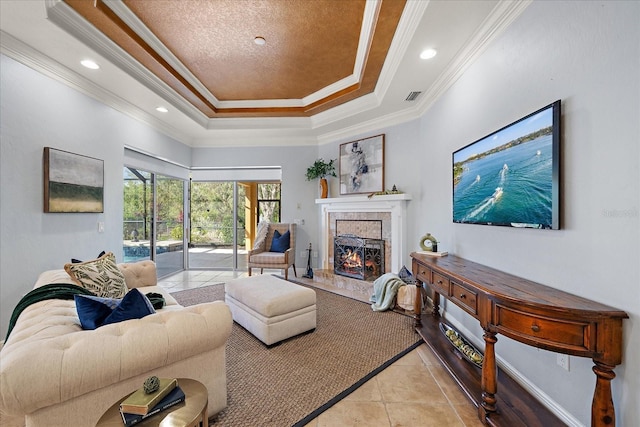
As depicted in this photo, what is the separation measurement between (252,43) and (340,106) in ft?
5.53

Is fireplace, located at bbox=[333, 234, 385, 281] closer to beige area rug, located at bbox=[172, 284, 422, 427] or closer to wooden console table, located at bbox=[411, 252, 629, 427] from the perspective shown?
beige area rug, located at bbox=[172, 284, 422, 427]

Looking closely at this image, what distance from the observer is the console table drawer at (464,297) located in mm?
1659

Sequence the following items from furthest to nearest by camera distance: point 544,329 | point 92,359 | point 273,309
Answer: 1. point 273,309
2. point 544,329
3. point 92,359

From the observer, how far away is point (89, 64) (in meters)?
2.70

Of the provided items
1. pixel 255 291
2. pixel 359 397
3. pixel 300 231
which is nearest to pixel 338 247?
pixel 300 231

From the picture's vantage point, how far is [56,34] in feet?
7.38

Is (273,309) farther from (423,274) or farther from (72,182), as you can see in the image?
(72,182)

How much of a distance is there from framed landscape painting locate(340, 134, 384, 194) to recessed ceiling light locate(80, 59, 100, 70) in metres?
3.51

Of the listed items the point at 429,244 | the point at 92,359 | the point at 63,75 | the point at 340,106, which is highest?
the point at 340,106

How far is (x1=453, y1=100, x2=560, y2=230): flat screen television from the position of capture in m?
1.52

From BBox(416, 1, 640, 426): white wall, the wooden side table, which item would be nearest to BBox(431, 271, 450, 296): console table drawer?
BBox(416, 1, 640, 426): white wall

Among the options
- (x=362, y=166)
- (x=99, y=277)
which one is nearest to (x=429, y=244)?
(x=362, y=166)

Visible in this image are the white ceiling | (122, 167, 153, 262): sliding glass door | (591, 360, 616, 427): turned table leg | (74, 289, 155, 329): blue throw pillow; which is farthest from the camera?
(122, 167, 153, 262): sliding glass door

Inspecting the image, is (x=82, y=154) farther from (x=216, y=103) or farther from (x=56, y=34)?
(x=216, y=103)
